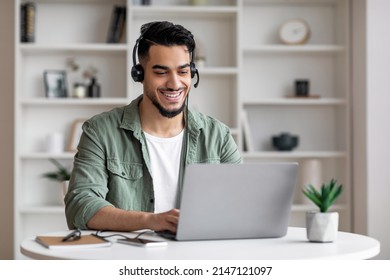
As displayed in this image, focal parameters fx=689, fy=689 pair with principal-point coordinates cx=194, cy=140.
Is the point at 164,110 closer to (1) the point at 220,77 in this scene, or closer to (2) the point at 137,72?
(2) the point at 137,72

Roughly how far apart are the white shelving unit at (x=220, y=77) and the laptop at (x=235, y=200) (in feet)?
7.90

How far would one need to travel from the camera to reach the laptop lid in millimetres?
1568

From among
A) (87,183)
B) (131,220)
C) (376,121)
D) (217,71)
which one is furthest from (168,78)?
(376,121)

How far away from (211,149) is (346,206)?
7.09 ft

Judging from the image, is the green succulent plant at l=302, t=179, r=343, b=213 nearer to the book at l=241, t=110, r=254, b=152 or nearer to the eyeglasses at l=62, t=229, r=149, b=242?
the eyeglasses at l=62, t=229, r=149, b=242

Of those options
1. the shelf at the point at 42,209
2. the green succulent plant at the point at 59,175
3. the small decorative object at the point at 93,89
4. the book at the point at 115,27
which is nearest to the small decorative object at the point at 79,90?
the small decorative object at the point at 93,89

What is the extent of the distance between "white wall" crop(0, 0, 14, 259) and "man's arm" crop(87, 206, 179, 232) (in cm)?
248

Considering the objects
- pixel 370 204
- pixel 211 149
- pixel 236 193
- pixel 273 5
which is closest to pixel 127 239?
pixel 236 193

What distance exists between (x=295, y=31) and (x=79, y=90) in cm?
137

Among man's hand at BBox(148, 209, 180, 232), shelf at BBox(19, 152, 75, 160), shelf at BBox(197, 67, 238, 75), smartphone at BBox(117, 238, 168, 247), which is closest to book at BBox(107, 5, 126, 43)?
shelf at BBox(197, 67, 238, 75)

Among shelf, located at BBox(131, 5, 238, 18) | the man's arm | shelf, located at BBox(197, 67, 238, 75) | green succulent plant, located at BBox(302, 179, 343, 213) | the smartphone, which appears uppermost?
shelf, located at BBox(131, 5, 238, 18)

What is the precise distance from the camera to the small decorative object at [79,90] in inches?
161

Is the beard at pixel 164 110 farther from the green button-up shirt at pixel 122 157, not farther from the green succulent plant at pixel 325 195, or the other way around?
the green succulent plant at pixel 325 195
